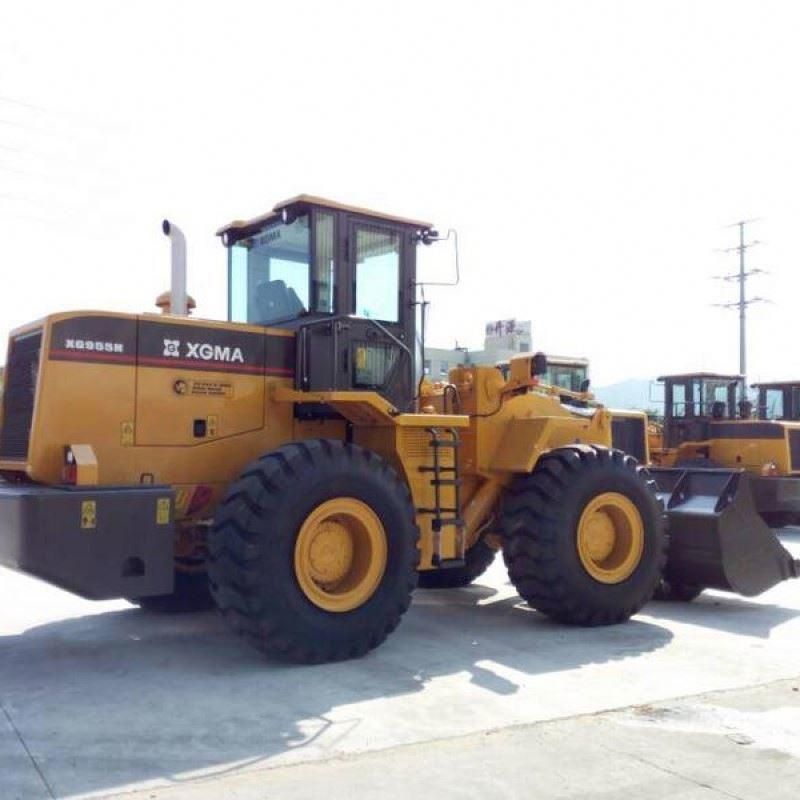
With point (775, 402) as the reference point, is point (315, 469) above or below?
below

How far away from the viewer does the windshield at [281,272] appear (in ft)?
23.6

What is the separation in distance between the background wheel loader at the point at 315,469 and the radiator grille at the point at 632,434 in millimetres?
2019

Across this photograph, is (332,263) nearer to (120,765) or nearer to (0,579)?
(120,765)

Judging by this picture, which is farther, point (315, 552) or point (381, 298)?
point (381, 298)

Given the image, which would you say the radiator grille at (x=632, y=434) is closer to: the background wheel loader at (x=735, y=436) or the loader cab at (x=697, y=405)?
the background wheel loader at (x=735, y=436)

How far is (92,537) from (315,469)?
1451mm

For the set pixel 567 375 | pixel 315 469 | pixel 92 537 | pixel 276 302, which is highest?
pixel 567 375

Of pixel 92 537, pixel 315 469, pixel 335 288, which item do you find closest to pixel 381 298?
pixel 335 288

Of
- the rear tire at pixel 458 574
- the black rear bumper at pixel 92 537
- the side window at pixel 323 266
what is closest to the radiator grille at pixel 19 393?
the black rear bumper at pixel 92 537

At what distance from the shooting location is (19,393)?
6.47 m

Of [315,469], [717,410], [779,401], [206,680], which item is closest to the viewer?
[206,680]

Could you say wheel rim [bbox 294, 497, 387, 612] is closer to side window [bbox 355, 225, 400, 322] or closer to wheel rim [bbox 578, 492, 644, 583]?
side window [bbox 355, 225, 400, 322]

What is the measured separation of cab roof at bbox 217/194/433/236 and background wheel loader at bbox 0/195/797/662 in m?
0.02

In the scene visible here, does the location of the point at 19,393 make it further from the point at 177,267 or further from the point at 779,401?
the point at 779,401
